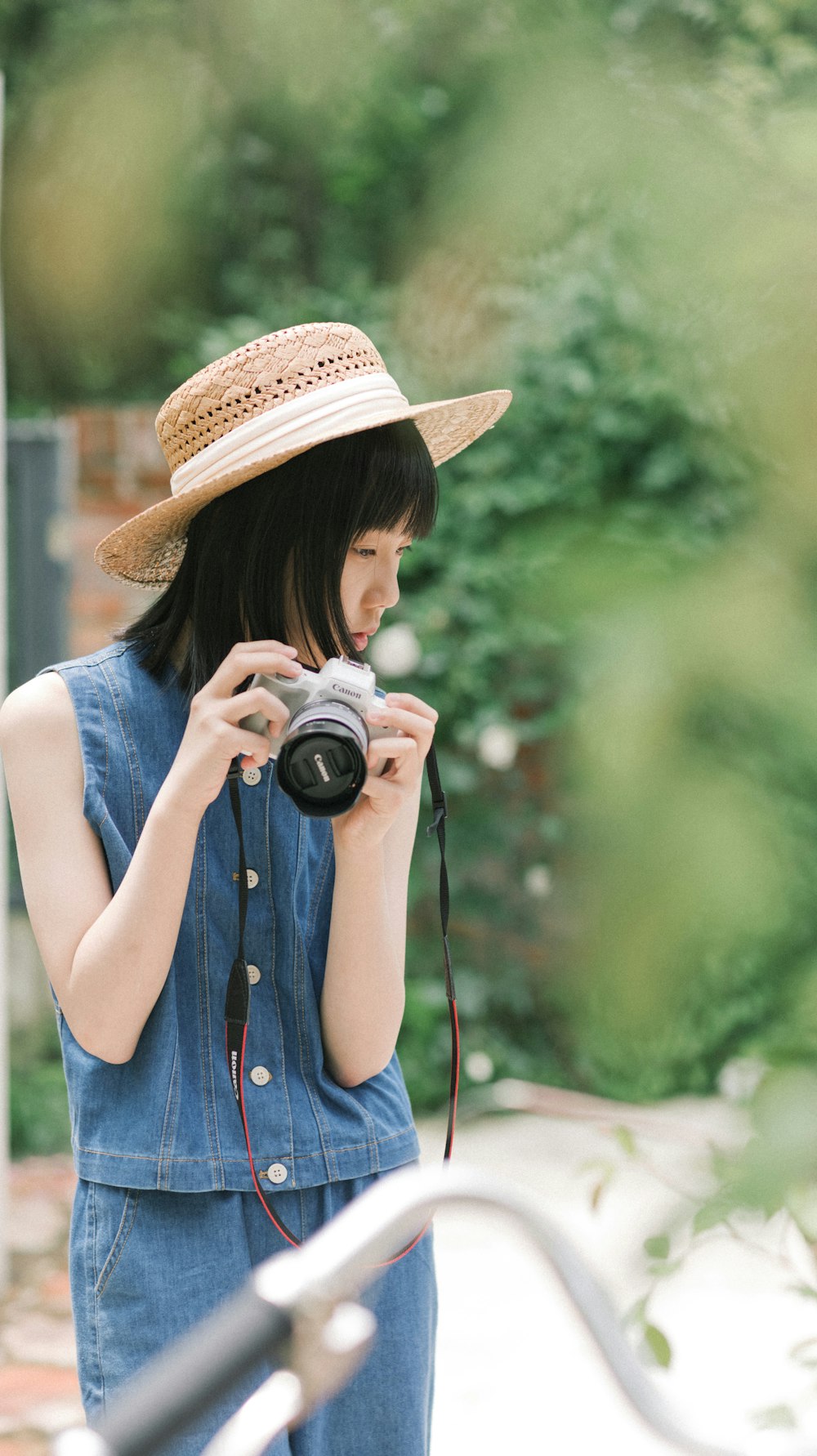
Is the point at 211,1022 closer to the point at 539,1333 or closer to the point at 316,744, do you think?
the point at 316,744

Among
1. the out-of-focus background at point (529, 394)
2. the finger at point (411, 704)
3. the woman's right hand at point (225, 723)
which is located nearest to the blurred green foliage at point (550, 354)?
the out-of-focus background at point (529, 394)

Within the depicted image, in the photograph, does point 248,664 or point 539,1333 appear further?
point 539,1333

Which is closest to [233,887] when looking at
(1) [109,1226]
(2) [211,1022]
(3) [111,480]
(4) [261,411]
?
(2) [211,1022]

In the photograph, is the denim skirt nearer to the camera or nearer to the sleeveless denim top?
the sleeveless denim top

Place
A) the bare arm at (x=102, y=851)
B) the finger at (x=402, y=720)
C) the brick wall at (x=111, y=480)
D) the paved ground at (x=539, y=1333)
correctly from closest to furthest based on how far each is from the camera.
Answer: the bare arm at (x=102, y=851), the finger at (x=402, y=720), the paved ground at (x=539, y=1333), the brick wall at (x=111, y=480)

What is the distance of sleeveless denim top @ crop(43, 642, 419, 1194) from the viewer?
100cm

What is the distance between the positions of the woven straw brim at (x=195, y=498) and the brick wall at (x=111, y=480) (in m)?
1.85

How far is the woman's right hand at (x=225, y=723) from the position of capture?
0.96 m

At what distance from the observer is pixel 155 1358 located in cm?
96

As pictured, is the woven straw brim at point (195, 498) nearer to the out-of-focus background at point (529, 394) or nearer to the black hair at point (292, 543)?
the black hair at point (292, 543)

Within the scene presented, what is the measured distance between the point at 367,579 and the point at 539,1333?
173 cm

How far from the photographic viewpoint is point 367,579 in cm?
110

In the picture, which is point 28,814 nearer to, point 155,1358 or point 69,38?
point 155,1358

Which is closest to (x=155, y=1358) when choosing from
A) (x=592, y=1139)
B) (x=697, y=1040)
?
(x=697, y=1040)
